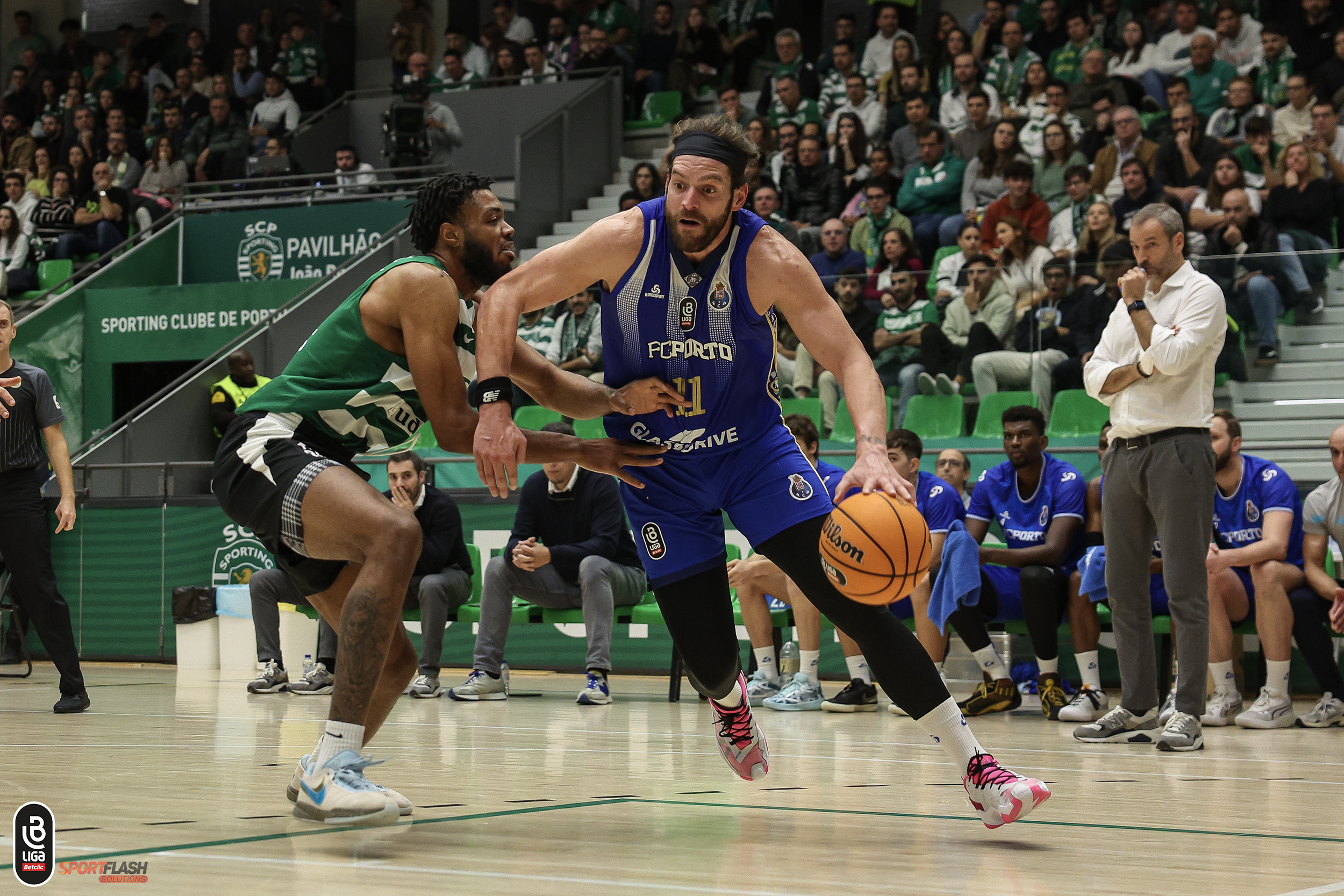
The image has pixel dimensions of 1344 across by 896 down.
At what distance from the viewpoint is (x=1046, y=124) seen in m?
13.4

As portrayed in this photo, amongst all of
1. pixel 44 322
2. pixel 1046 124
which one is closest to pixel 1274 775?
pixel 1046 124

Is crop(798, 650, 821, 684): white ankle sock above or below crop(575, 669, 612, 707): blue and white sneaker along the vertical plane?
above

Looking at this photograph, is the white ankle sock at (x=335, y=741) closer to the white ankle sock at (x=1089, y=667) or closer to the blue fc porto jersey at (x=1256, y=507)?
the white ankle sock at (x=1089, y=667)

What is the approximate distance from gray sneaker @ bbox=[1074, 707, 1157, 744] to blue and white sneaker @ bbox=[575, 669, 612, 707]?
2.90 m

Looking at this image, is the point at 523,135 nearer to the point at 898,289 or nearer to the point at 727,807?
the point at 898,289

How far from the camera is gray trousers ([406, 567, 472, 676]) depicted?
939 cm

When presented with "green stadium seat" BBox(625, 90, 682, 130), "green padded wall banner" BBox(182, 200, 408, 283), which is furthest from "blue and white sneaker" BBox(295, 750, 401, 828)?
"green stadium seat" BBox(625, 90, 682, 130)

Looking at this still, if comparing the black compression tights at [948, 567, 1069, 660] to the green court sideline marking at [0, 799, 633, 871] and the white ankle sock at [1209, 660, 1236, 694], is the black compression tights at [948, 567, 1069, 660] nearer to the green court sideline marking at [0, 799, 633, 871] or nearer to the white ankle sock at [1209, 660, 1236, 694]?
the white ankle sock at [1209, 660, 1236, 694]

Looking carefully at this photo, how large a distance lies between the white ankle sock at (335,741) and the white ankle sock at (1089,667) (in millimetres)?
5146

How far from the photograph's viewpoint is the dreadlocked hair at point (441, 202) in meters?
4.41

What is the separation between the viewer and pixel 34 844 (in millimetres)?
3320

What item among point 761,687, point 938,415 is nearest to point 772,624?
point 761,687

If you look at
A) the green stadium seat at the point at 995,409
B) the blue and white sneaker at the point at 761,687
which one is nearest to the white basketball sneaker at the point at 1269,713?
the green stadium seat at the point at 995,409

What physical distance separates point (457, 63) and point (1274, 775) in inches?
596
